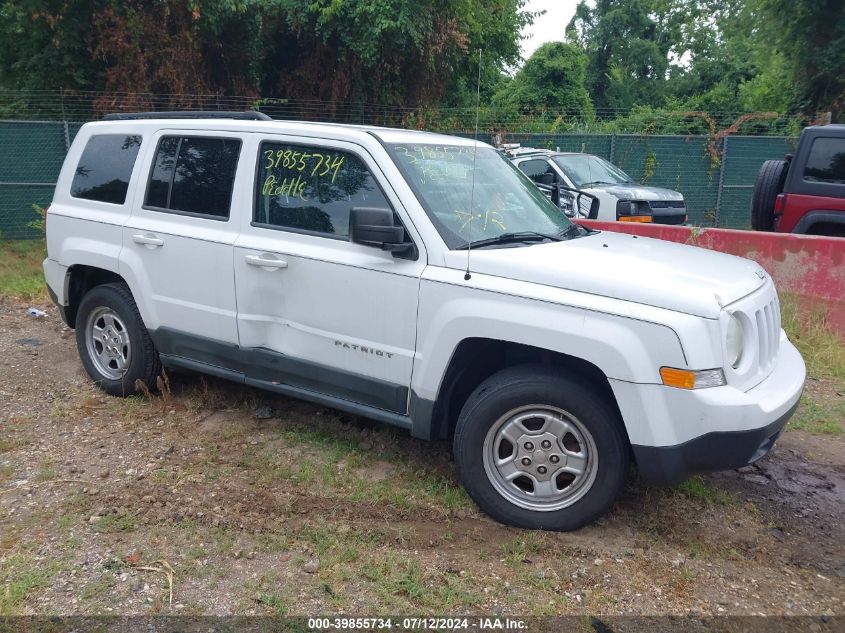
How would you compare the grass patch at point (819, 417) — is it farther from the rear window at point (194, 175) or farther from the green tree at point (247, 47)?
the green tree at point (247, 47)

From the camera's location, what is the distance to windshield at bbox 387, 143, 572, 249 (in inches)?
155

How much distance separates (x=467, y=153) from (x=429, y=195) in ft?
2.35

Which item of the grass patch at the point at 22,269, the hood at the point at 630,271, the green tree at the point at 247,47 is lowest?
the grass patch at the point at 22,269

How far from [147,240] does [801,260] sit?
5.49 meters

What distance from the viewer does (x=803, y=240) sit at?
6543 mm

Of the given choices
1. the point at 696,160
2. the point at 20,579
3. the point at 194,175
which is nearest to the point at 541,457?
the point at 20,579

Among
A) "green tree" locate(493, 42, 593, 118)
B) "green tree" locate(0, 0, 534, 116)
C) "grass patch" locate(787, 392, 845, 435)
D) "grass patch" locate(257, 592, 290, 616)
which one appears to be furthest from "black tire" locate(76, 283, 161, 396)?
"green tree" locate(493, 42, 593, 118)

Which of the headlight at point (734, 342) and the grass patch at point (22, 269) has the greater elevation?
the headlight at point (734, 342)

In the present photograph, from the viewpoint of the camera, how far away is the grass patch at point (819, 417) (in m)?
4.98

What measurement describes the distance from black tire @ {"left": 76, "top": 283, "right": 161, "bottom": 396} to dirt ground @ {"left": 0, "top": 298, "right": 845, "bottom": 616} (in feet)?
0.97

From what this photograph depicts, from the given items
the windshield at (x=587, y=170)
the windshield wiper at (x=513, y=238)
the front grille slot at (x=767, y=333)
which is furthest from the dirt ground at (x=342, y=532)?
the windshield at (x=587, y=170)

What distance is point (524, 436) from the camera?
142 inches

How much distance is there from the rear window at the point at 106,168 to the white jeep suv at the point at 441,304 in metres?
0.02

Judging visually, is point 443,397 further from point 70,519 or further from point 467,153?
point 70,519
